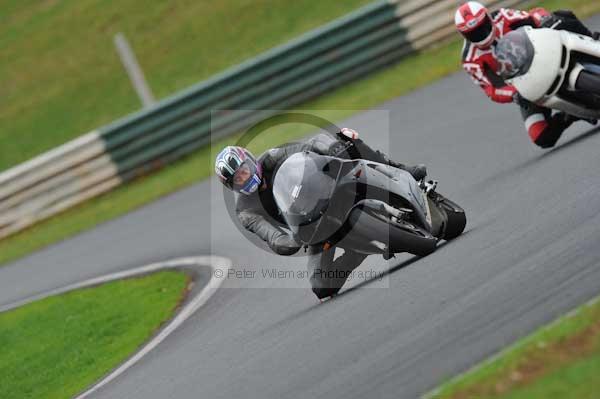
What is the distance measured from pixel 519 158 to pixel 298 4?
41.1 feet

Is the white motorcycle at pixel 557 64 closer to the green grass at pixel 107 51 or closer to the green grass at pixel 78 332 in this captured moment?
the green grass at pixel 78 332

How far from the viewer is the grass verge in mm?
16812

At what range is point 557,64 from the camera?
9789 mm

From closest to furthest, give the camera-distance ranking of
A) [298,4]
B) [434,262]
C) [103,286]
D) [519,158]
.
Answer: [434,262]
[519,158]
[103,286]
[298,4]

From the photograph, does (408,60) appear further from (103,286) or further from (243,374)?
(243,374)

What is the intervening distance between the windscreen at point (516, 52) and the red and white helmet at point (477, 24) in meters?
0.89

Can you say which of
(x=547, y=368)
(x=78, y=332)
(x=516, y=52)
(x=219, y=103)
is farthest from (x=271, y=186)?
(x=219, y=103)

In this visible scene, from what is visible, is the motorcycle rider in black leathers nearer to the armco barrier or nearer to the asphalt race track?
the asphalt race track

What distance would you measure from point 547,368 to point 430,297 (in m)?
2.20

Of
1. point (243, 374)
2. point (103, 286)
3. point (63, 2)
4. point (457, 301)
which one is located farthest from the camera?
point (63, 2)

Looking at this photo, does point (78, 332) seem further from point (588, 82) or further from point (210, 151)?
point (210, 151)

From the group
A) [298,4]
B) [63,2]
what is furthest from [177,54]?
[63,2]

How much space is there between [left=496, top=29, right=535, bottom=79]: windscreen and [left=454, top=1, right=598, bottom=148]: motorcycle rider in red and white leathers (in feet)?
1.46

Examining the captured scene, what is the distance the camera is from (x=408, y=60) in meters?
18.0
